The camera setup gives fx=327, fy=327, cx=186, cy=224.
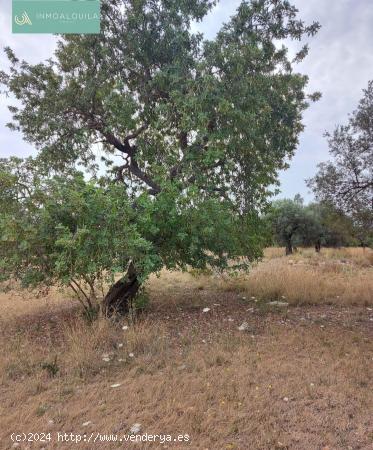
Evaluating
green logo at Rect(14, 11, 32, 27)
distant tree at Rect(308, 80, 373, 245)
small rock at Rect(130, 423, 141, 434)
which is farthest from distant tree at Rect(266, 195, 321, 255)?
small rock at Rect(130, 423, 141, 434)

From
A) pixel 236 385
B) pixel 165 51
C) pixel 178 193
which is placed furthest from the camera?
pixel 165 51

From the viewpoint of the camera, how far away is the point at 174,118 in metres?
6.93

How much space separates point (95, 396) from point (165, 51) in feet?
21.8

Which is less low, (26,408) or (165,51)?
(165,51)

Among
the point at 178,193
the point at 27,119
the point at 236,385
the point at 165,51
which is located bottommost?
the point at 236,385

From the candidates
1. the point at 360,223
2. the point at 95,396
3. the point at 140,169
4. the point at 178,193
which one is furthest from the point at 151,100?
the point at 95,396

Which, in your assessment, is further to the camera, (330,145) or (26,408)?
(330,145)

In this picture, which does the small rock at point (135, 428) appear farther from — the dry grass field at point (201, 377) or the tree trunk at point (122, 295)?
the tree trunk at point (122, 295)

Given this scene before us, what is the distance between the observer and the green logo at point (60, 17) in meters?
6.57

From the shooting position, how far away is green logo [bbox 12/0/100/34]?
6.57 m

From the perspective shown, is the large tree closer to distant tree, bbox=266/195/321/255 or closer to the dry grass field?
the dry grass field

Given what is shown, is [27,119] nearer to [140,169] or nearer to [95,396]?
[140,169]

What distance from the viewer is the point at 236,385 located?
12.6 feet

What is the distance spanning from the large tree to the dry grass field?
3.94ft
